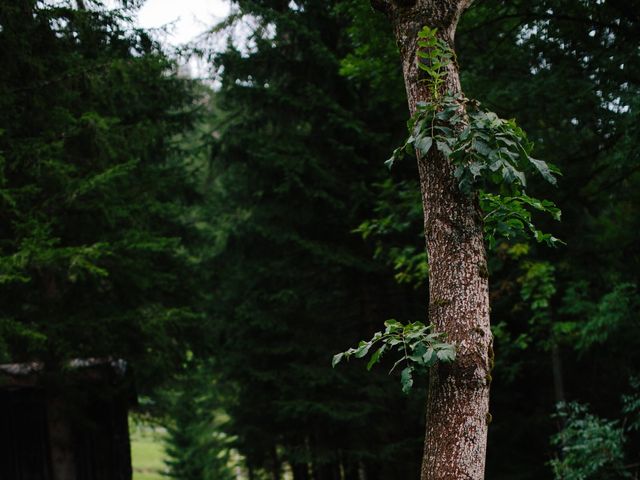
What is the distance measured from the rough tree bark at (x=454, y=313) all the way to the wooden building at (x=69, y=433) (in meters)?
8.50

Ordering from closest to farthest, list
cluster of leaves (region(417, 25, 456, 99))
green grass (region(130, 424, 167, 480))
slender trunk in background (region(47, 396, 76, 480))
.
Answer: cluster of leaves (region(417, 25, 456, 99)) < slender trunk in background (region(47, 396, 76, 480)) < green grass (region(130, 424, 167, 480))

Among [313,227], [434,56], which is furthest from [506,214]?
[313,227]

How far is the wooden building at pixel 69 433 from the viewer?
10.7m

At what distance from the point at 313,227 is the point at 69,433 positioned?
6100mm

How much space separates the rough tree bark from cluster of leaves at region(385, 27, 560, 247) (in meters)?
0.11

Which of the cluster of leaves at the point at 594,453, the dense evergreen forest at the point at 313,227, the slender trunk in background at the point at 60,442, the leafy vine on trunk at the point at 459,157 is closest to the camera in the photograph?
the leafy vine on trunk at the point at 459,157

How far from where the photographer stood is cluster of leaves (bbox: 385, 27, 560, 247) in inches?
125

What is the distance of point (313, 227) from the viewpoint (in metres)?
13.5

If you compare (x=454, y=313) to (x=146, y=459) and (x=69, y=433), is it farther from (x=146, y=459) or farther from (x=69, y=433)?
(x=146, y=459)

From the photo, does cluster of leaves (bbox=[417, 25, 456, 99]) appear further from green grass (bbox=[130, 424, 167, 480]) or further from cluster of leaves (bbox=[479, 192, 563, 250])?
green grass (bbox=[130, 424, 167, 480])

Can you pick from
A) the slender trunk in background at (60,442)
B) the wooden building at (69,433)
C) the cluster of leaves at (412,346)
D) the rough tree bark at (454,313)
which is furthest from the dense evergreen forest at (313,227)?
the cluster of leaves at (412,346)

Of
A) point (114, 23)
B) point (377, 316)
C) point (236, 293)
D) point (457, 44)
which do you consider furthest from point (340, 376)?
point (114, 23)

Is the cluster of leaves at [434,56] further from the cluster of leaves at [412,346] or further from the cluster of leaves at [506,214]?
the cluster of leaves at [412,346]

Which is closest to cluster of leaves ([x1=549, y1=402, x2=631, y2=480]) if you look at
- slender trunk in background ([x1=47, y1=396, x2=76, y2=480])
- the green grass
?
slender trunk in background ([x1=47, y1=396, x2=76, y2=480])
